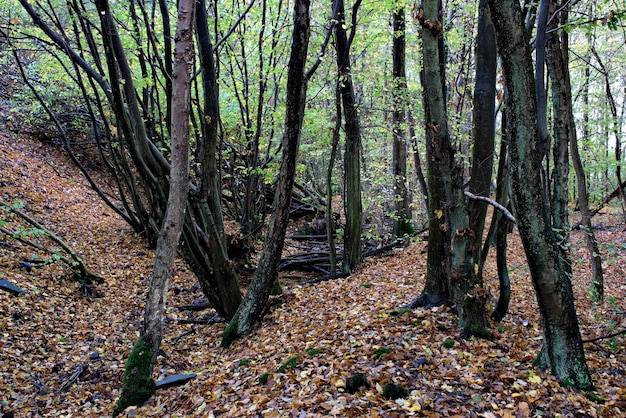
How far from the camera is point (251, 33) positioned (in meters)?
10.3

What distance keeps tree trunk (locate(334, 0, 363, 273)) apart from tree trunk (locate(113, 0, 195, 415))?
4.55 meters

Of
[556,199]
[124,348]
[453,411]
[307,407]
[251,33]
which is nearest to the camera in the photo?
[453,411]

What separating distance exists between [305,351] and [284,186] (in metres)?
2.48

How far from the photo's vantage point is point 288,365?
489 centimetres

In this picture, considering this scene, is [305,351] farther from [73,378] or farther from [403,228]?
[403,228]

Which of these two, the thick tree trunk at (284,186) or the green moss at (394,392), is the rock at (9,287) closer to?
the thick tree trunk at (284,186)

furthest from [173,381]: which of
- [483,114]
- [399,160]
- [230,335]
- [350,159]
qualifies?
[399,160]

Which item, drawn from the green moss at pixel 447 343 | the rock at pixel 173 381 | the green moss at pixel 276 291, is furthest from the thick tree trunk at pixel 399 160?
the rock at pixel 173 381

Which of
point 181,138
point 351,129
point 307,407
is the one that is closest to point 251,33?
point 351,129

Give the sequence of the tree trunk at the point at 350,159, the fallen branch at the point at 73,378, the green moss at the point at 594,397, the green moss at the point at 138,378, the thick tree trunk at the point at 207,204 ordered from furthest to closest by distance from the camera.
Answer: the tree trunk at the point at 350,159
the thick tree trunk at the point at 207,204
the fallen branch at the point at 73,378
the green moss at the point at 138,378
the green moss at the point at 594,397

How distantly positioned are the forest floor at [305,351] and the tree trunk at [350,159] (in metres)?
0.65

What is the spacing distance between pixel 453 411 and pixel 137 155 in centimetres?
512

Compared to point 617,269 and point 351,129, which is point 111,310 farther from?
point 617,269

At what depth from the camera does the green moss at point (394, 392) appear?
3.83 meters
